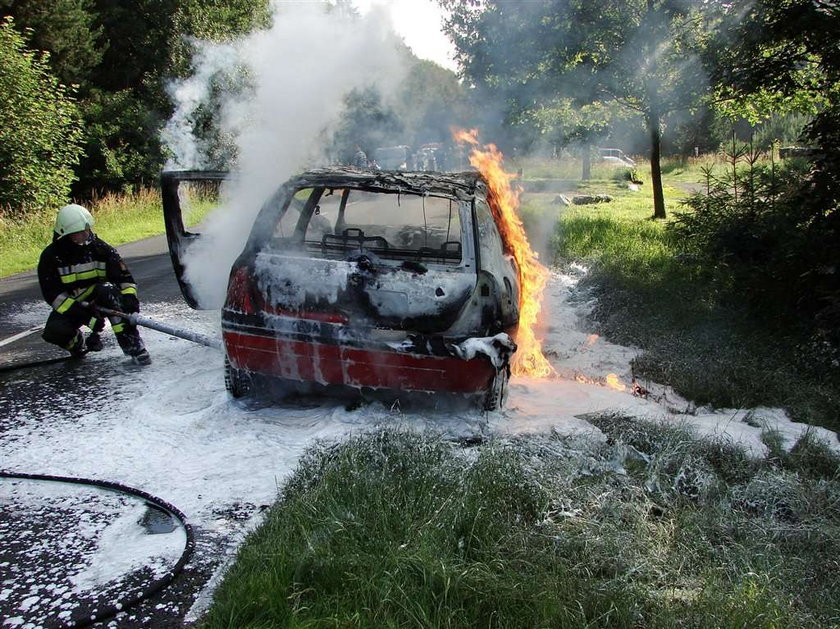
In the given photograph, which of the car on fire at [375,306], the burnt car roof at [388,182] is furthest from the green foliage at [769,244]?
the burnt car roof at [388,182]

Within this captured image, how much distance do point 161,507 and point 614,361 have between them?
185 inches

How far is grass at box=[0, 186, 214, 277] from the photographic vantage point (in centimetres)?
1310

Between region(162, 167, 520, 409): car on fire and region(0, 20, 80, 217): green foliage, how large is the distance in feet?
41.3

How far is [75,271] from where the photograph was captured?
626cm

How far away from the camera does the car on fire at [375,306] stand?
4.57 m

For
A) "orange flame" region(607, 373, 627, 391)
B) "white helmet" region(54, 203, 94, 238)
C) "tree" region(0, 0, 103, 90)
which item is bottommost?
"orange flame" region(607, 373, 627, 391)

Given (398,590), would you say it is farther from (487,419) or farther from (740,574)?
(487,419)

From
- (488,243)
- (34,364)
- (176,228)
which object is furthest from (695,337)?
(34,364)

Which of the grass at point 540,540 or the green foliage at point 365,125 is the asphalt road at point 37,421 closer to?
the grass at point 540,540

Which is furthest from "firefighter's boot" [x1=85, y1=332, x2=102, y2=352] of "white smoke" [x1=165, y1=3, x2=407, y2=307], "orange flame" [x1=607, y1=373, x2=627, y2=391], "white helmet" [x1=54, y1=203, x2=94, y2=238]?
"orange flame" [x1=607, y1=373, x2=627, y2=391]

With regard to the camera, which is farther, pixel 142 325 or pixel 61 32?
pixel 61 32

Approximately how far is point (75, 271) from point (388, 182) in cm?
308

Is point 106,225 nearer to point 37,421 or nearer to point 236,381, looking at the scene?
point 37,421

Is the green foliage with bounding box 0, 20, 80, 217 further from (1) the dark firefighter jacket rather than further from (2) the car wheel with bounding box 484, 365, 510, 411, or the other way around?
(2) the car wheel with bounding box 484, 365, 510, 411
